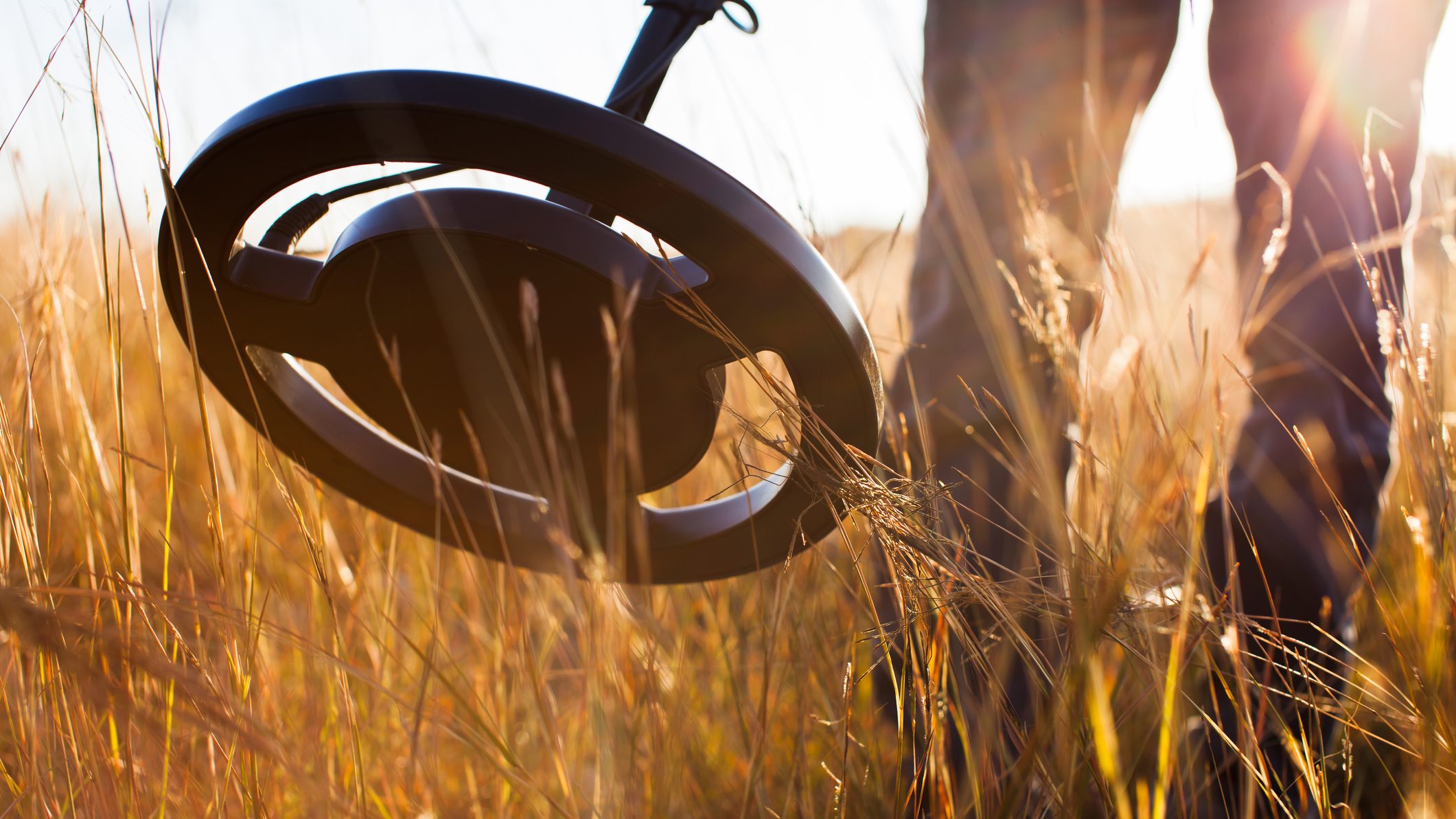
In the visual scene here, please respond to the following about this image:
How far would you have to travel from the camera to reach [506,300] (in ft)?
1.93

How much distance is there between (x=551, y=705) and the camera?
774 mm

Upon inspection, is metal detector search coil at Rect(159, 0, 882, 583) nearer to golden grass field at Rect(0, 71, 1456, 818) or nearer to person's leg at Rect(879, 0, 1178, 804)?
golden grass field at Rect(0, 71, 1456, 818)

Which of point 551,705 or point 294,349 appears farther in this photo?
point 551,705

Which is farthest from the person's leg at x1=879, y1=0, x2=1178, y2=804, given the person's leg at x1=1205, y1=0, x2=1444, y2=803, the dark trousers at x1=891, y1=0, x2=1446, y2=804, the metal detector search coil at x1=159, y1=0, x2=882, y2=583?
the metal detector search coil at x1=159, y1=0, x2=882, y2=583

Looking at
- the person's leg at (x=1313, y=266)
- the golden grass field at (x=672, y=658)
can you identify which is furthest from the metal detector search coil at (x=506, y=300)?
the person's leg at (x=1313, y=266)

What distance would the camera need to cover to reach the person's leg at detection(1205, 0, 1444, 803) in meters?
0.91

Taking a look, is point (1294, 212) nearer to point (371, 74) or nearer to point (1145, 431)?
point (1145, 431)

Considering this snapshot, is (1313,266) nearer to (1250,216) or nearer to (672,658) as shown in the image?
(1250,216)

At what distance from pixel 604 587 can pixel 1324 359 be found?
92 cm

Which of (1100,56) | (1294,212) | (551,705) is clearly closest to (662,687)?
(551,705)

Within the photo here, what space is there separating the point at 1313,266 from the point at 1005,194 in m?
0.38

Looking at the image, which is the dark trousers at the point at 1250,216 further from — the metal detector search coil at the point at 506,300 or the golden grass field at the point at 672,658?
the metal detector search coil at the point at 506,300

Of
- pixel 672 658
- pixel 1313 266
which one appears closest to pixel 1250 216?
pixel 1313 266

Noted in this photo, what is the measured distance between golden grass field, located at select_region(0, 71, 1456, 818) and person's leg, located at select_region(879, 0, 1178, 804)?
63 mm
